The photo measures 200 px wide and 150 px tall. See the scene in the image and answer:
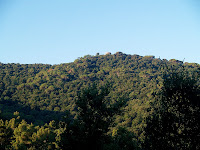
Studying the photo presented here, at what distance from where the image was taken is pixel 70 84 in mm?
123250

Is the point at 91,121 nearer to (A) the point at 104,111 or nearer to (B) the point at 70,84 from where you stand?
(A) the point at 104,111

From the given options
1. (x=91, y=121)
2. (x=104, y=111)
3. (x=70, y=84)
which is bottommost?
(x=91, y=121)

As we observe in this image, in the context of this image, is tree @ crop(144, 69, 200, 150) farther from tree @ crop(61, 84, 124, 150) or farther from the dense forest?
tree @ crop(61, 84, 124, 150)

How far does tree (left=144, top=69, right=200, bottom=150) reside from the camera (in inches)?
561

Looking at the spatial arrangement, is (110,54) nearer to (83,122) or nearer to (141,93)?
(141,93)

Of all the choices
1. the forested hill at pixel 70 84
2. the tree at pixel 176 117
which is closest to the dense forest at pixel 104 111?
the tree at pixel 176 117

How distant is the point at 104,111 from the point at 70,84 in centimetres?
10655

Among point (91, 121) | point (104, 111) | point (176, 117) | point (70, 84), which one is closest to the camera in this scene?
point (176, 117)

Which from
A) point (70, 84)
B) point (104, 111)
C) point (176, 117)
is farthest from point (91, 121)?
point (70, 84)

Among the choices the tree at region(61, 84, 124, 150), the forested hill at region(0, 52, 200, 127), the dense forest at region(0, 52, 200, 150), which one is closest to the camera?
Result: the dense forest at region(0, 52, 200, 150)

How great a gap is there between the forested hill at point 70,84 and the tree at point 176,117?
4757 centimetres

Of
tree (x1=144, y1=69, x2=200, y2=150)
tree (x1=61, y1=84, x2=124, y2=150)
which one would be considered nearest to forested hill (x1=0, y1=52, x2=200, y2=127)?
tree (x1=61, y1=84, x2=124, y2=150)

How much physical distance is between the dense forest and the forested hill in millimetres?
456

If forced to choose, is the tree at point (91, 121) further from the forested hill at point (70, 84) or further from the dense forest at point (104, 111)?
the forested hill at point (70, 84)
